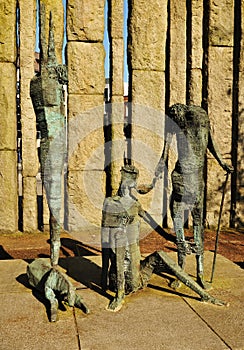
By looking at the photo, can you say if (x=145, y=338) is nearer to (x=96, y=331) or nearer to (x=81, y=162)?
(x=96, y=331)

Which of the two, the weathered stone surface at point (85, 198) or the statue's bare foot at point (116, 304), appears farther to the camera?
the weathered stone surface at point (85, 198)

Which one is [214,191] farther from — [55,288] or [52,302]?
[52,302]

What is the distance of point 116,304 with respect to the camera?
354 centimetres

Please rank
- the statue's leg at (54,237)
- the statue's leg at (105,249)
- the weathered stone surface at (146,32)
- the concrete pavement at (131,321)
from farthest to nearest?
the weathered stone surface at (146,32) → the statue's leg at (105,249) → the statue's leg at (54,237) → the concrete pavement at (131,321)

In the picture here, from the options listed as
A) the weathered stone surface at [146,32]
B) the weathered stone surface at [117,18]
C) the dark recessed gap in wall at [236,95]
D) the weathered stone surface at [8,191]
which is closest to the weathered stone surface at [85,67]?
the weathered stone surface at [117,18]

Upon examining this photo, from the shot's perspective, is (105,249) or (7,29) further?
(7,29)

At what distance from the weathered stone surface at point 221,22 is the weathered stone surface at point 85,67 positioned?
2128 mm

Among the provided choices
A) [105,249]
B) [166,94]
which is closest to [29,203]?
Result: [166,94]

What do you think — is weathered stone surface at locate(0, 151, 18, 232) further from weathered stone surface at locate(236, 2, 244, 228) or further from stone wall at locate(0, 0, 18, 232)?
weathered stone surface at locate(236, 2, 244, 228)

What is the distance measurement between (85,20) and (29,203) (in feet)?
11.5

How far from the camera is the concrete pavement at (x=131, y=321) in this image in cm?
296

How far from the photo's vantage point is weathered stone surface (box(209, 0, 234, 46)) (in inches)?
293

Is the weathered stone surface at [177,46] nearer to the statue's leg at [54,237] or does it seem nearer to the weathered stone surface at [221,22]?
the weathered stone surface at [221,22]

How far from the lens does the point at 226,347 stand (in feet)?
9.57
